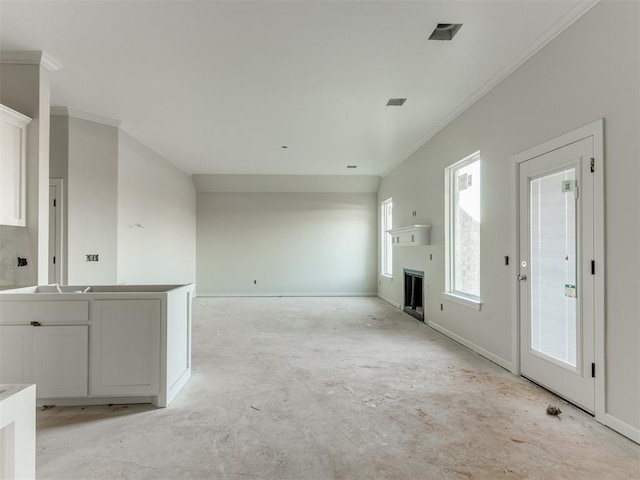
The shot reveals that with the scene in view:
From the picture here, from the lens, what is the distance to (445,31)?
278cm

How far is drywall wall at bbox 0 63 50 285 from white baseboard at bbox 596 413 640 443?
464cm

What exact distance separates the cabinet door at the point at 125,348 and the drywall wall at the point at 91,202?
2314 millimetres

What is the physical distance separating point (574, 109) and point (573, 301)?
1433 mm

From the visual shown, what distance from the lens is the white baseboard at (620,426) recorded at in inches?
82.0

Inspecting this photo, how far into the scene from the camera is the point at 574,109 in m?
2.56

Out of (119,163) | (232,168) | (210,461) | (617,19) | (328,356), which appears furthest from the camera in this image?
(232,168)

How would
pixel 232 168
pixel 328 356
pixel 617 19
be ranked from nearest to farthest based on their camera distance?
pixel 617 19 < pixel 328 356 < pixel 232 168

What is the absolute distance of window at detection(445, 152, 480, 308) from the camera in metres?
4.19

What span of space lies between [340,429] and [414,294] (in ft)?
14.0

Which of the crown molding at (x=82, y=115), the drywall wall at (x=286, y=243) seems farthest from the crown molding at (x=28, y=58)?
the drywall wall at (x=286, y=243)

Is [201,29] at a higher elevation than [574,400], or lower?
higher

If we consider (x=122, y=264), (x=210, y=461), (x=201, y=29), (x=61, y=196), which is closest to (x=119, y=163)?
(x=61, y=196)

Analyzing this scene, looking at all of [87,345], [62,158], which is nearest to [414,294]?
[87,345]

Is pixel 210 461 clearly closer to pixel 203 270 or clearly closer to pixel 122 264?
pixel 122 264
